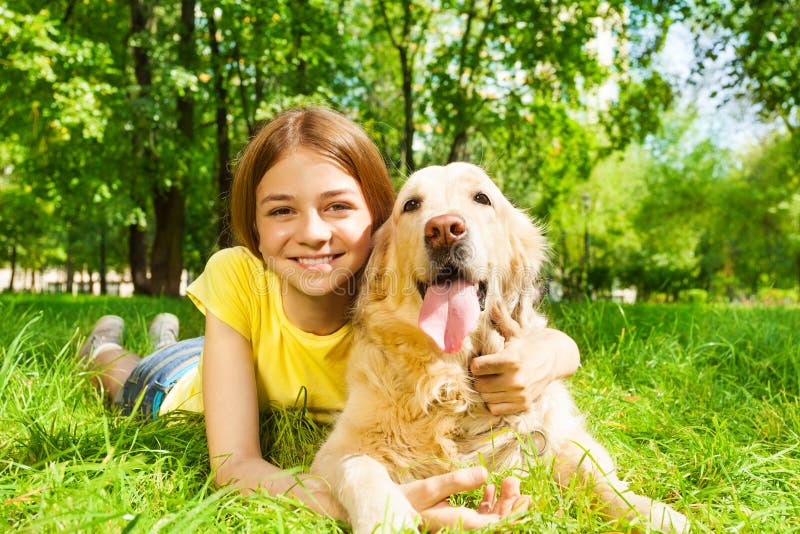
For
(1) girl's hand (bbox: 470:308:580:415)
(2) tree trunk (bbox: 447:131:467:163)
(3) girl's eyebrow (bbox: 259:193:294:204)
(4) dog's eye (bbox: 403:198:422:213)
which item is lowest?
(1) girl's hand (bbox: 470:308:580:415)

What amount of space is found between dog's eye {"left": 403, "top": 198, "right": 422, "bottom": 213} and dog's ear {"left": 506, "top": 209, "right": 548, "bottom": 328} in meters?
0.42

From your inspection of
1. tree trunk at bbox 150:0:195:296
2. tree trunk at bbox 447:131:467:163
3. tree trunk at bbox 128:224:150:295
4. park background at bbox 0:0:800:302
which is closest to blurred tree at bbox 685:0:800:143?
park background at bbox 0:0:800:302

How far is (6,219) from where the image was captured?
24.3 metres

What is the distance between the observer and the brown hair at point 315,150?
102 inches

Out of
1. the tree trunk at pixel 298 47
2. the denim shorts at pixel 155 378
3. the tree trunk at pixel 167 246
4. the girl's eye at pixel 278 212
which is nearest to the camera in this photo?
the girl's eye at pixel 278 212

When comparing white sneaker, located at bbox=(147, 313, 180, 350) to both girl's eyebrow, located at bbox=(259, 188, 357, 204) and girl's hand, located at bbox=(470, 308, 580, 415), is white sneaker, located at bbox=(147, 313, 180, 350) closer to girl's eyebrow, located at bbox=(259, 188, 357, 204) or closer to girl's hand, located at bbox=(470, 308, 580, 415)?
girl's eyebrow, located at bbox=(259, 188, 357, 204)

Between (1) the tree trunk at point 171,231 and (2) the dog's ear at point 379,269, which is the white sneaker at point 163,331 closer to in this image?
(2) the dog's ear at point 379,269

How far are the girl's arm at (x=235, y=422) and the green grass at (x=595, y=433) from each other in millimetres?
88

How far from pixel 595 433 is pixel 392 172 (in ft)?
10.0

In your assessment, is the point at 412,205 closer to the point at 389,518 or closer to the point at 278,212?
the point at 278,212

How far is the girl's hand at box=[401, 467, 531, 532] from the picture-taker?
1.62 meters

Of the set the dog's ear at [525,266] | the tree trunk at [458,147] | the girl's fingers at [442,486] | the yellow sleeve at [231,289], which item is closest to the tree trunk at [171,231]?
the tree trunk at [458,147]

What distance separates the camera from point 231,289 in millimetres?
2668

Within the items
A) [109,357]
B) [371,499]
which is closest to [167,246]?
[109,357]
